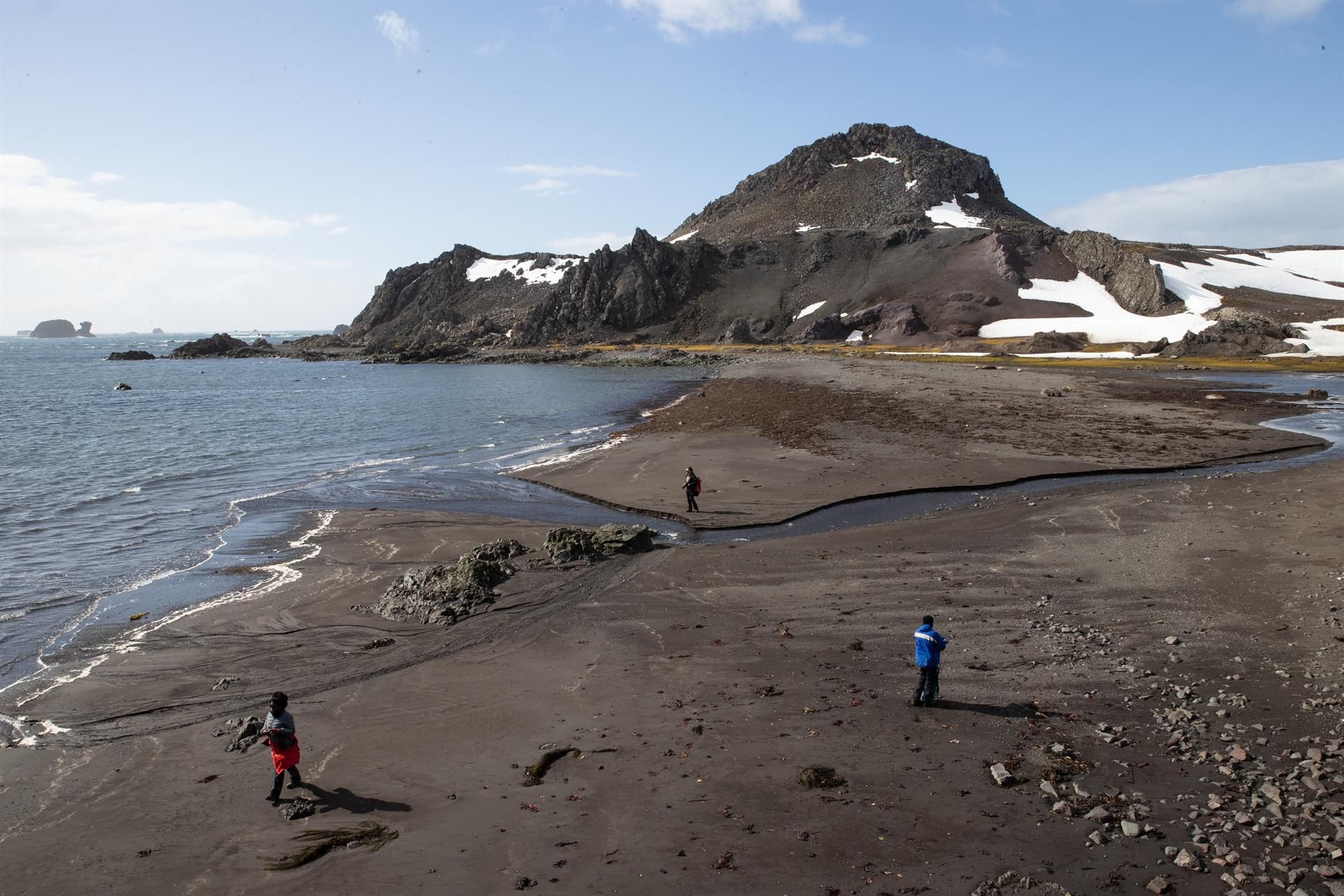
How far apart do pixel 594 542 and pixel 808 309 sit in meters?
103

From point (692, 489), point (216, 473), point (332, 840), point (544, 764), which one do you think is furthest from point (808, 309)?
point (332, 840)

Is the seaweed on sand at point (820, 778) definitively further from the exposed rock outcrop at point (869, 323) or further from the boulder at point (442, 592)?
the exposed rock outcrop at point (869, 323)

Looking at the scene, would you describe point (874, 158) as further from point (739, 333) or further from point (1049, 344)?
point (1049, 344)

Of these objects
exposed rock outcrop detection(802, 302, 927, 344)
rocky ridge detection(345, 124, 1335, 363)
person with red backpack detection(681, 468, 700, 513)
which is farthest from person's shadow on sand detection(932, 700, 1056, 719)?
exposed rock outcrop detection(802, 302, 927, 344)

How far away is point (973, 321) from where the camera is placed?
322 feet

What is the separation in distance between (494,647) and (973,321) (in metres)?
96.1

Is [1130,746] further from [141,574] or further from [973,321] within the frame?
[973,321]

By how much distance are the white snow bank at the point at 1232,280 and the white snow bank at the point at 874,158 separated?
71.3 m

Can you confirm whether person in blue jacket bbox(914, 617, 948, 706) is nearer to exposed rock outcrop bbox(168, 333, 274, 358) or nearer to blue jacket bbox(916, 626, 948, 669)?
blue jacket bbox(916, 626, 948, 669)

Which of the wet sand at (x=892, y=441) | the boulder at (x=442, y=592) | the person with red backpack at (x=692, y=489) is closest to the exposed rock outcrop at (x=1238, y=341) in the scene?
the wet sand at (x=892, y=441)

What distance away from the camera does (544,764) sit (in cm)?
993

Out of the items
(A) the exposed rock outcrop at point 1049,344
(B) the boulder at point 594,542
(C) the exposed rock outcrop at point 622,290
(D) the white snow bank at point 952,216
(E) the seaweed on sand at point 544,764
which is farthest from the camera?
(D) the white snow bank at point 952,216

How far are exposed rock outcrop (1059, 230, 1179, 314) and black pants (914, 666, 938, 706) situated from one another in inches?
3697

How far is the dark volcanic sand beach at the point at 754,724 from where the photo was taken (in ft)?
26.0
